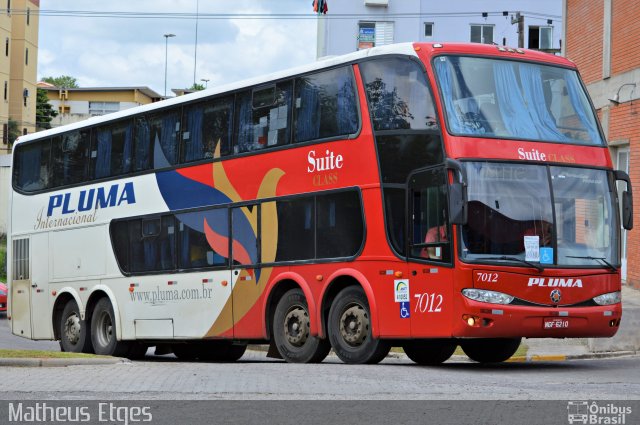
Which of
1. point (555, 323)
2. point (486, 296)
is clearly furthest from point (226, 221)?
point (555, 323)

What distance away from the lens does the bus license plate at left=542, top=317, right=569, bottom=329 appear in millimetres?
15266

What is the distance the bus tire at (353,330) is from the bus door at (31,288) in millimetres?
9100

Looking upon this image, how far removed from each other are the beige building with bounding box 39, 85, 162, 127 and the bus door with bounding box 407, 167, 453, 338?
269 feet

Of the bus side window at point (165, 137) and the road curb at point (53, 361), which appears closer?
the road curb at point (53, 361)

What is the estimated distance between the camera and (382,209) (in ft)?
52.4

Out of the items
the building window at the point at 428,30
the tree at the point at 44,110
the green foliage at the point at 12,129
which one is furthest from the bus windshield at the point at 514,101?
the tree at the point at 44,110

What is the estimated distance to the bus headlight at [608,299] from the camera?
15.8 metres

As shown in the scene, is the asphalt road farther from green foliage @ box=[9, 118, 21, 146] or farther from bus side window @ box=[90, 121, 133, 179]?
green foliage @ box=[9, 118, 21, 146]

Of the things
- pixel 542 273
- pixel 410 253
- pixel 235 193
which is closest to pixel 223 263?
pixel 235 193

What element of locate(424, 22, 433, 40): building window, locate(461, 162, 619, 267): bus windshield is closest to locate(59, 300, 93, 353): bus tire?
locate(461, 162, 619, 267): bus windshield

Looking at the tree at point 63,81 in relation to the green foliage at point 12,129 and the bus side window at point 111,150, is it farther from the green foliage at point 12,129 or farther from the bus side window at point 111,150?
the bus side window at point 111,150

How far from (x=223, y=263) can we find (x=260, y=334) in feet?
5.04

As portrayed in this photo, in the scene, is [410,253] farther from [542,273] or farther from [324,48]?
[324,48]
